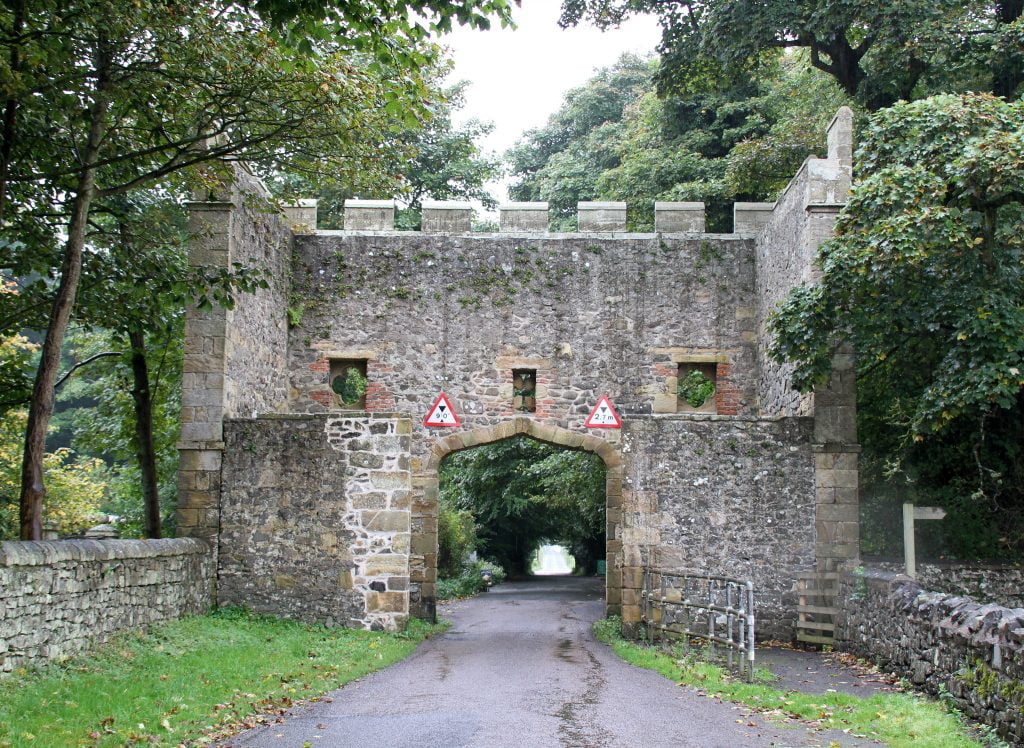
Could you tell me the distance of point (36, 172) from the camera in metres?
11.8

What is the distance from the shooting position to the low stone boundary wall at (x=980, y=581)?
41.4 ft

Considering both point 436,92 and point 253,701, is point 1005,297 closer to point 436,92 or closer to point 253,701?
point 436,92

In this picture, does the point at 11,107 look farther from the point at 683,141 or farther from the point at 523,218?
the point at 683,141

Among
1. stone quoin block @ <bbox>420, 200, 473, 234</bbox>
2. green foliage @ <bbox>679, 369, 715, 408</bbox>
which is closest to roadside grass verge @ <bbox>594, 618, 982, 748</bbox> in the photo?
stone quoin block @ <bbox>420, 200, 473, 234</bbox>

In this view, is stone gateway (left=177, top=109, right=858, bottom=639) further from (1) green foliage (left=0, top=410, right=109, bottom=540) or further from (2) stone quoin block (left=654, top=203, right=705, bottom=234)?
(1) green foliage (left=0, top=410, right=109, bottom=540)

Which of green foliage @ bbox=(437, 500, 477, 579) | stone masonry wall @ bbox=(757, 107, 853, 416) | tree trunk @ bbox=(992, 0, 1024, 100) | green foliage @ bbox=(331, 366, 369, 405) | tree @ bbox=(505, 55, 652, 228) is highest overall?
tree @ bbox=(505, 55, 652, 228)

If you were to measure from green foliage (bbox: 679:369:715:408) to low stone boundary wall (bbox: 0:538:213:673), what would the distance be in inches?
450

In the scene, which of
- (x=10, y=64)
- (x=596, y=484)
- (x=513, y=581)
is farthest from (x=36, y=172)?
(x=513, y=581)

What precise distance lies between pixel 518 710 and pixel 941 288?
25.4 feet

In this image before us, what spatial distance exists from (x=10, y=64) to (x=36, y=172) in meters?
2.33

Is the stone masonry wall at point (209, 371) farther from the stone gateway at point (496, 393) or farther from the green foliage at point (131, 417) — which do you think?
the green foliage at point (131, 417)

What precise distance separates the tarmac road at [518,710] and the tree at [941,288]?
15.5 feet

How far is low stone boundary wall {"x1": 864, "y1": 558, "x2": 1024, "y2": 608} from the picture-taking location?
41.4 ft

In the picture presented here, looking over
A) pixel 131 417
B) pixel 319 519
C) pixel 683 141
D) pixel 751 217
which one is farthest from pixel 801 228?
pixel 683 141
